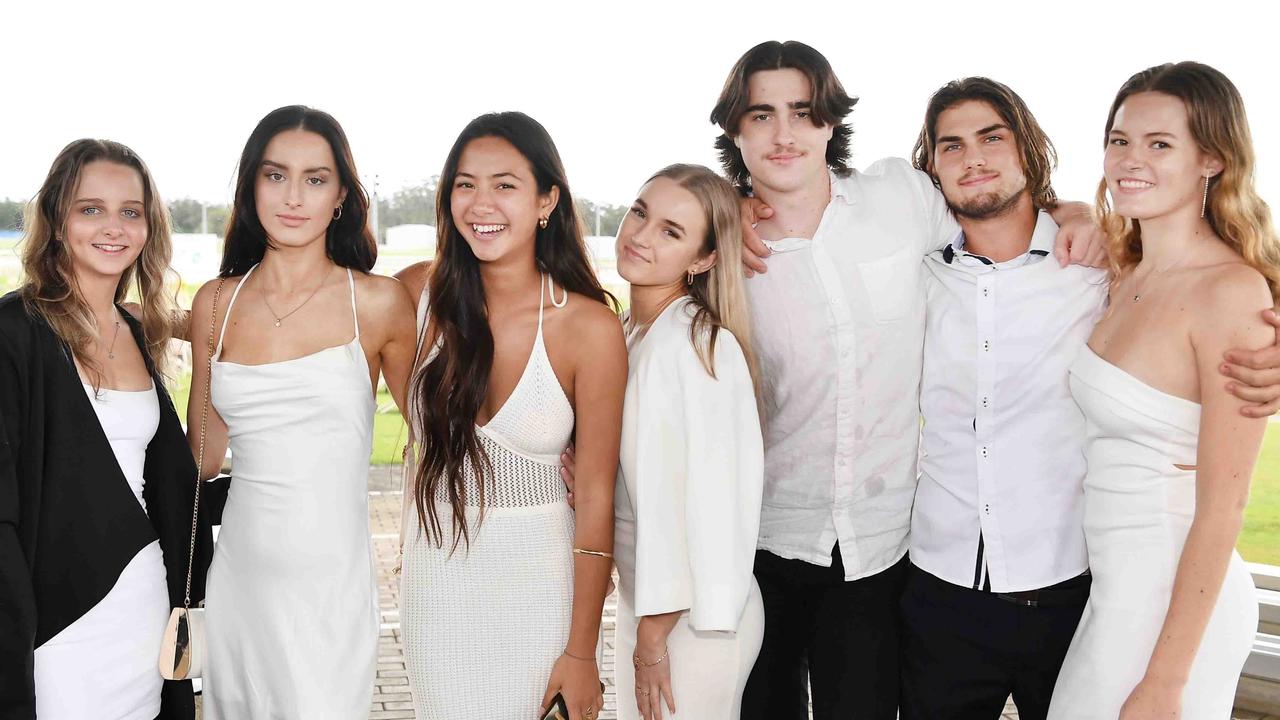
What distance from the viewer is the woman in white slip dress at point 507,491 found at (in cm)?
210

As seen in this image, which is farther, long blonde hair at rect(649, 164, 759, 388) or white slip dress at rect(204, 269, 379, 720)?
long blonde hair at rect(649, 164, 759, 388)

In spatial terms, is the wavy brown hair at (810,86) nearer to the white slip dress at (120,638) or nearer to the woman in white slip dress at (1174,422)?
the woman in white slip dress at (1174,422)

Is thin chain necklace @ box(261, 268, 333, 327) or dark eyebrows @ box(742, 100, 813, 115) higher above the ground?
dark eyebrows @ box(742, 100, 813, 115)

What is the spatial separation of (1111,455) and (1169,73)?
0.73 meters

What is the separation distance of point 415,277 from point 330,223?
22cm

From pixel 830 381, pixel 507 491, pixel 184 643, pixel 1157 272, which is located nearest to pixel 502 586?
pixel 507 491

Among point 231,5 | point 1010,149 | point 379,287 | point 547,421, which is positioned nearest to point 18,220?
point 379,287

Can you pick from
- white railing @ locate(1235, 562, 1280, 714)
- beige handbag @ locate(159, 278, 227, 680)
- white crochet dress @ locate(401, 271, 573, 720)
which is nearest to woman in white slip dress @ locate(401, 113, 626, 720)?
white crochet dress @ locate(401, 271, 573, 720)

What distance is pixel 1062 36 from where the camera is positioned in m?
5.04

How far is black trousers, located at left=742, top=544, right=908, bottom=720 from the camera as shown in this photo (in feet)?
7.86

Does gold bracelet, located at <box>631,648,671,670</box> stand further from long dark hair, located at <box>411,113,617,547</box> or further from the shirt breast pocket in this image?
the shirt breast pocket

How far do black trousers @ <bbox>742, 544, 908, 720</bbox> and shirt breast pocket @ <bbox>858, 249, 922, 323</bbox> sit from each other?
55 cm

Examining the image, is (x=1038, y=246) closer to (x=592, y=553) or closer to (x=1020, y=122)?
(x=1020, y=122)

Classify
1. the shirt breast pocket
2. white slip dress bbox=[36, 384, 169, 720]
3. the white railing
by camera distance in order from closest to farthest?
white slip dress bbox=[36, 384, 169, 720] → the shirt breast pocket → the white railing
